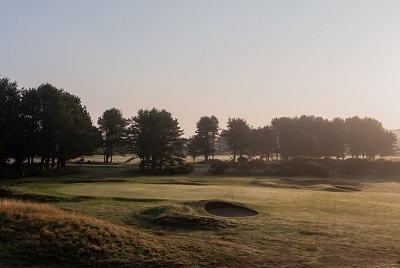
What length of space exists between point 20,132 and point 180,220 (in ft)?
158

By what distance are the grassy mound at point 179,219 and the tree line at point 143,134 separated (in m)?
41.5

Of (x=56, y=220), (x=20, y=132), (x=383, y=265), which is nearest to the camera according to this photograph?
(x=383, y=265)

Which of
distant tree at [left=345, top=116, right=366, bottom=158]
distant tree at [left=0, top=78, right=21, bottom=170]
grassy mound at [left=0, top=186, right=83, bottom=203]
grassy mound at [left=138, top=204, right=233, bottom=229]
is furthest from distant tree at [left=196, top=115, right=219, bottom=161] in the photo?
grassy mound at [left=138, top=204, right=233, bottom=229]

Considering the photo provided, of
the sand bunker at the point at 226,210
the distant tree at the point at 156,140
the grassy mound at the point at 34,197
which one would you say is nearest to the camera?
the sand bunker at the point at 226,210

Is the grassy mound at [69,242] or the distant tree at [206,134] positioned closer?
the grassy mound at [69,242]

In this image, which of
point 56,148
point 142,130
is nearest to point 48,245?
point 56,148

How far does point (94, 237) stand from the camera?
66.3ft

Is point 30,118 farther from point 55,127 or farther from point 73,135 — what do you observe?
point 73,135

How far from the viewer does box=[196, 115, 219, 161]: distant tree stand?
11819cm

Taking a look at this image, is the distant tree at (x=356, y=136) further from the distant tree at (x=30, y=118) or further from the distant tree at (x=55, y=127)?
the distant tree at (x=30, y=118)

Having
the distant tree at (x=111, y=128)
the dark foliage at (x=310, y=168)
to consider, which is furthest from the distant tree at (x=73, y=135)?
the distant tree at (x=111, y=128)

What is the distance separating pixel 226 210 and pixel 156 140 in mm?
48707

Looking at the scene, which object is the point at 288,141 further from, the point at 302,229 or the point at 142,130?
the point at 302,229

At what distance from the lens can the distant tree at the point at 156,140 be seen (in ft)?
254
